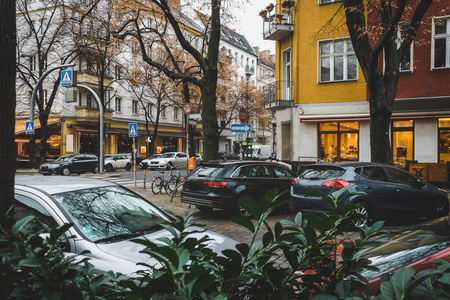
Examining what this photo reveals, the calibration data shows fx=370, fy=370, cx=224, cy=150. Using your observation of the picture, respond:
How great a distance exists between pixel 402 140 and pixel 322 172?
11225mm

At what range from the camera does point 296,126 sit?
20422 millimetres

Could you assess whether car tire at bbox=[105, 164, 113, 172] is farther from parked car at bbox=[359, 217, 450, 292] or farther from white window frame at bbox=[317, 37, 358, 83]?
parked car at bbox=[359, 217, 450, 292]

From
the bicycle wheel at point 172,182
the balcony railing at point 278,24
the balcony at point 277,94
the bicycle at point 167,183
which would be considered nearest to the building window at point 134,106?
the balcony at point 277,94

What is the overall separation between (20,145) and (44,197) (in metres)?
38.0

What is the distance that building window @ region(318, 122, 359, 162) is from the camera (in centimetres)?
1923

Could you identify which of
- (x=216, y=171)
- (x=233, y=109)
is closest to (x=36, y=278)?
(x=216, y=171)

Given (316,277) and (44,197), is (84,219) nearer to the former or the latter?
(44,197)

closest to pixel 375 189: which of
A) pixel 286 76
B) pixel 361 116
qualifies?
pixel 361 116

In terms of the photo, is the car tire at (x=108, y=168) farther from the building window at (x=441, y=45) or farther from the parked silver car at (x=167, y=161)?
the building window at (x=441, y=45)

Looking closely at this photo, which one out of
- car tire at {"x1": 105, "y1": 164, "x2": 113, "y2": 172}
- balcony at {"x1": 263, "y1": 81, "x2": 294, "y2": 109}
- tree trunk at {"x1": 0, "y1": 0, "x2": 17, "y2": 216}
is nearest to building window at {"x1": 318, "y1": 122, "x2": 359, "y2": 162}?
balcony at {"x1": 263, "y1": 81, "x2": 294, "y2": 109}

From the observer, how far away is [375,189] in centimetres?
873

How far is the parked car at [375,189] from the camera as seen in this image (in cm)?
866

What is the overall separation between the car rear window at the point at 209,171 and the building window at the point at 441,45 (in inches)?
501

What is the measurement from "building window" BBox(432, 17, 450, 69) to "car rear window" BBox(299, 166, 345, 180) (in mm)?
11535
